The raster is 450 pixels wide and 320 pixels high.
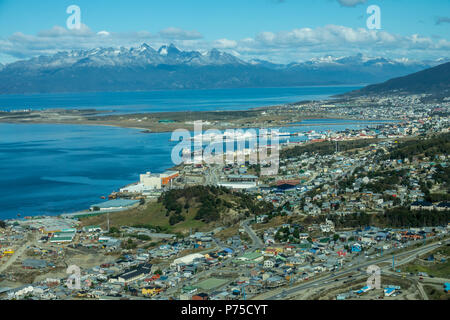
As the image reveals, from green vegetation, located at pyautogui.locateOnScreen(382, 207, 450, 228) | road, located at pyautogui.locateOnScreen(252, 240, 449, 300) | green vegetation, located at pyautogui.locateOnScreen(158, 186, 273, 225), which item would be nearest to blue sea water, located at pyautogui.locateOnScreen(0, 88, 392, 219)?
green vegetation, located at pyautogui.locateOnScreen(158, 186, 273, 225)

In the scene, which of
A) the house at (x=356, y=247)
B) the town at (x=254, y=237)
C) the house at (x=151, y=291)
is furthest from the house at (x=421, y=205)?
the house at (x=151, y=291)

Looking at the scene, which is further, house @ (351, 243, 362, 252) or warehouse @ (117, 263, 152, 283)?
house @ (351, 243, 362, 252)

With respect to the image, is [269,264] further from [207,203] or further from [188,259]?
[207,203]

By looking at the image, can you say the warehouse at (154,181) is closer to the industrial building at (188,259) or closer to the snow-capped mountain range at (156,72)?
the industrial building at (188,259)

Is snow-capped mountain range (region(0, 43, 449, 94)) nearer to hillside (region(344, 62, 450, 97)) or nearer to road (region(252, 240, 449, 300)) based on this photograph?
hillside (region(344, 62, 450, 97))

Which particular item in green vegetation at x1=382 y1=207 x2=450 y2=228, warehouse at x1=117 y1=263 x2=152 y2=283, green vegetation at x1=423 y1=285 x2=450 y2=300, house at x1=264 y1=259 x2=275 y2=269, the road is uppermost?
green vegetation at x1=382 y1=207 x2=450 y2=228
